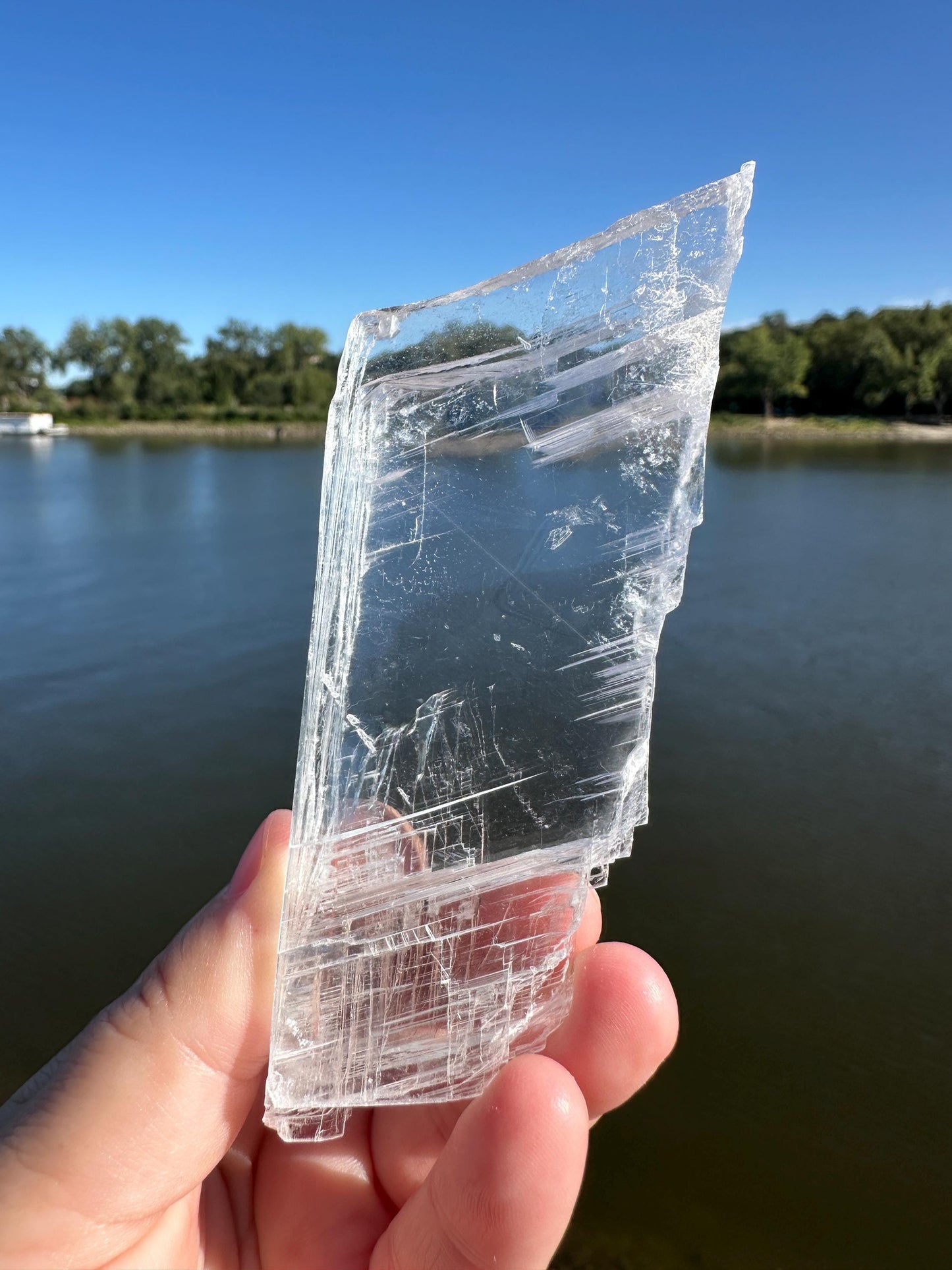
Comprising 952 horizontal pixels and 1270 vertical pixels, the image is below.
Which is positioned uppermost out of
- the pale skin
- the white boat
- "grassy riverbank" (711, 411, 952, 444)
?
"grassy riverbank" (711, 411, 952, 444)

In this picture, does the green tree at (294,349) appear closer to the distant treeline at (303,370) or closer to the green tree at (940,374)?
the distant treeline at (303,370)

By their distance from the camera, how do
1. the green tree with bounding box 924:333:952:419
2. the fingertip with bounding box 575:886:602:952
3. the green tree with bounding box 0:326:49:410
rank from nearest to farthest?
the fingertip with bounding box 575:886:602:952, the green tree with bounding box 924:333:952:419, the green tree with bounding box 0:326:49:410

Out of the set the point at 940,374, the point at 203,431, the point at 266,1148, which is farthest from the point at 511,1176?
the point at 940,374

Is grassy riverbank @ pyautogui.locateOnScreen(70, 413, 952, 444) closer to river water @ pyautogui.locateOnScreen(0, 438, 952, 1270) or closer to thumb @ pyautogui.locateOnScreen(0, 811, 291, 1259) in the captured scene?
river water @ pyautogui.locateOnScreen(0, 438, 952, 1270)

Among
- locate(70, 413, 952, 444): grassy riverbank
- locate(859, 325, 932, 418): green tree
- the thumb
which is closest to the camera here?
the thumb

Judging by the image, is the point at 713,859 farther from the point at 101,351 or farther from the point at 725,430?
the point at 101,351

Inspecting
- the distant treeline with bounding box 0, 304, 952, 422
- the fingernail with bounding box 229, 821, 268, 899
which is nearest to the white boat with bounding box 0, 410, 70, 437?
the distant treeline with bounding box 0, 304, 952, 422

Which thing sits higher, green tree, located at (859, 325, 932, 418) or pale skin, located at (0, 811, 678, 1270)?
green tree, located at (859, 325, 932, 418)
